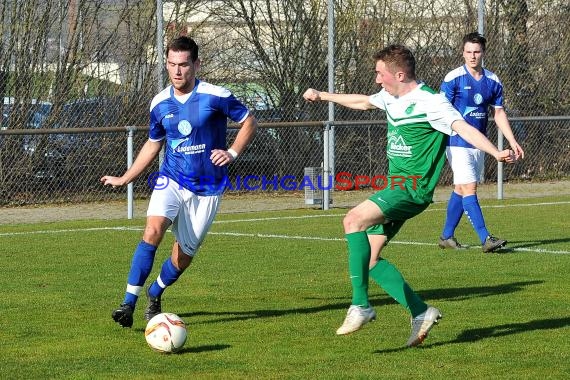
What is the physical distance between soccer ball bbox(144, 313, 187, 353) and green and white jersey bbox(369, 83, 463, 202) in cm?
156

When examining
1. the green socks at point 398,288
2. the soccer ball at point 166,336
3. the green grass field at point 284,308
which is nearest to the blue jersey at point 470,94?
the green grass field at point 284,308

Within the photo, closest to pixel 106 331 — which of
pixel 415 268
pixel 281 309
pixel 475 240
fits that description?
pixel 281 309

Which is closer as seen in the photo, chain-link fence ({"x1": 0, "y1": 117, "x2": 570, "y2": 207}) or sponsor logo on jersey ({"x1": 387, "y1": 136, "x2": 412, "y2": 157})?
sponsor logo on jersey ({"x1": 387, "y1": 136, "x2": 412, "y2": 157})

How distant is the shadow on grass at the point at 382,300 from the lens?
8367 millimetres

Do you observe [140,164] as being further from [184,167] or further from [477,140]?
[477,140]

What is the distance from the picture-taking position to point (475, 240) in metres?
13.2

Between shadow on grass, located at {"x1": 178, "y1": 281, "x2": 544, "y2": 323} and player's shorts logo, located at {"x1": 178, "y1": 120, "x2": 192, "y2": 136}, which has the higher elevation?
player's shorts logo, located at {"x1": 178, "y1": 120, "x2": 192, "y2": 136}

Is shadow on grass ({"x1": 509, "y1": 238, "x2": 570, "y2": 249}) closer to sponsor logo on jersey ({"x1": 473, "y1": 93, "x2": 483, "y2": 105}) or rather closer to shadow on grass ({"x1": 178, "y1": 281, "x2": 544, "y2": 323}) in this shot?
sponsor logo on jersey ({"x1": 473, "y1": 93, "x2": 483, "y2": 105})

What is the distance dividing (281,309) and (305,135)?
10.5 metres

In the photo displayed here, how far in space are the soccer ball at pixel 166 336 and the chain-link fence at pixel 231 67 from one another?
970cm

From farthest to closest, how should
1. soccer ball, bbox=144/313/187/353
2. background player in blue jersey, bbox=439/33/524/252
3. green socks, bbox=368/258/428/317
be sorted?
background player in blue jersey, bbox=439/33/524/252
green socks, bbox=368/258/428/317
soccer ball, bbox=144/313/187/353

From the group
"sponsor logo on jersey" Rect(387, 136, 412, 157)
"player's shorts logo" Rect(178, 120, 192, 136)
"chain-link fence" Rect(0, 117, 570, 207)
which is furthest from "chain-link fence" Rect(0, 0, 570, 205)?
"sponsor logo on jersey" Rect(387, 136, 412, 157)

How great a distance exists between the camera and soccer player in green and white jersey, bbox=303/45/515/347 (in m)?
7.02

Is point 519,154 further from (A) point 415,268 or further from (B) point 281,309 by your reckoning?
(A) point 415,268
